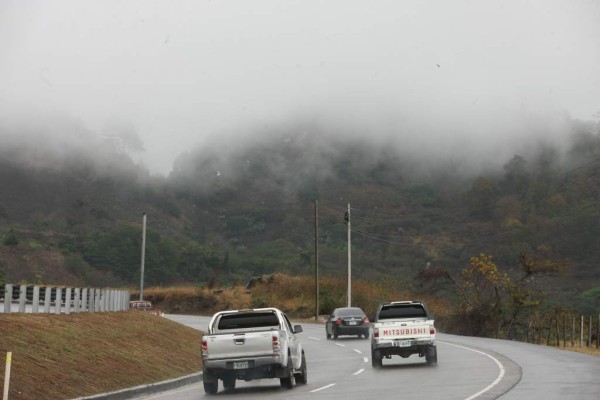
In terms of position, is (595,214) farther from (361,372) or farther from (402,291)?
(361,372)

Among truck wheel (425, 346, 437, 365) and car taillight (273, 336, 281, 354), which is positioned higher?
Result: car taillight (273, 336, 281, 354)

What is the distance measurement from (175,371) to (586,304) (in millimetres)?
Result: 96987

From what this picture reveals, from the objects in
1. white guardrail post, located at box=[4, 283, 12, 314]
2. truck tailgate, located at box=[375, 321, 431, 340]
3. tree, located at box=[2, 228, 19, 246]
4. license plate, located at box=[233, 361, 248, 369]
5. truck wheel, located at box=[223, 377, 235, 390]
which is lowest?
truck wheel, located at box=[223, 377, 235, 390]

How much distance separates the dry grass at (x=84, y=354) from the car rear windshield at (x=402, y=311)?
247 inches

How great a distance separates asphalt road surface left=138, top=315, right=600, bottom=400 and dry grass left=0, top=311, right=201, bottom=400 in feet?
5.21

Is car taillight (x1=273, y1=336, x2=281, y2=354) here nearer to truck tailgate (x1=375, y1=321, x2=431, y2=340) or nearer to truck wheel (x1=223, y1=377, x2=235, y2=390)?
truck wheel (x1=223, y1=377, x2=235, y2=390)

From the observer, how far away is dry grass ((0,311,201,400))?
19578 millimetres

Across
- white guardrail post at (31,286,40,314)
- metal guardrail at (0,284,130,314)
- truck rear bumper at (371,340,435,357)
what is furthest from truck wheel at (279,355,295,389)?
white guardrail post at (31,286,40,314)

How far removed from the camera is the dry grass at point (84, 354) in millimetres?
19578

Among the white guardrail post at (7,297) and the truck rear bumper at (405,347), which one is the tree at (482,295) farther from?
the white guardrail post at (7,297)

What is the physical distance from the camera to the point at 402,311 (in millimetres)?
30516

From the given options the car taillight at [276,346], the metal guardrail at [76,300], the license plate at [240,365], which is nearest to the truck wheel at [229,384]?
the license plate at [240,365]

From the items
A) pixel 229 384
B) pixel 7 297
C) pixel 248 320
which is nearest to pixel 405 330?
pixel 248 320

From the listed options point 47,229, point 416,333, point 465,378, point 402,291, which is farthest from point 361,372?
point 47,229
